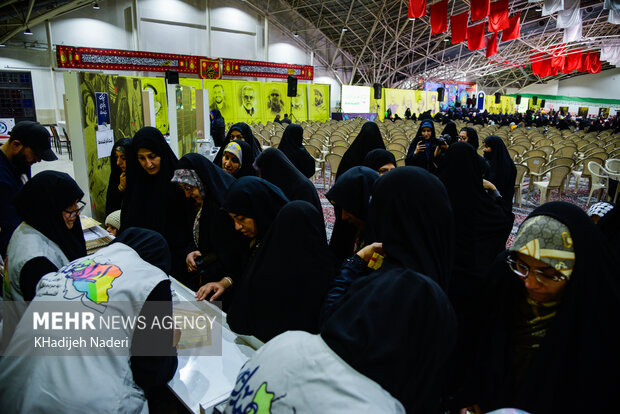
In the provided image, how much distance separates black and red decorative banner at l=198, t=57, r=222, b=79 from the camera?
16.5 m

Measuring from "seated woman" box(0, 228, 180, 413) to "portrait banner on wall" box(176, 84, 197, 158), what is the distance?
473 cm

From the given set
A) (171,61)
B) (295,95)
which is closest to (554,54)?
(295,95)

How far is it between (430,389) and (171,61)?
1757 centimetres

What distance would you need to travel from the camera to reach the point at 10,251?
5.26 ft

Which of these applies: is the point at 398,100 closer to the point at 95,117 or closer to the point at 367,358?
the point at 95,117

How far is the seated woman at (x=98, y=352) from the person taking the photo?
1093mm

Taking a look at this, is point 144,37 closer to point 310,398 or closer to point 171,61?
point 171,61

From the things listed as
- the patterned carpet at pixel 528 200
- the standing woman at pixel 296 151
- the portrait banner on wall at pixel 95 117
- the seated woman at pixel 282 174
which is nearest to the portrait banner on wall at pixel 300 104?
the patterned carpet at pixel 528 200

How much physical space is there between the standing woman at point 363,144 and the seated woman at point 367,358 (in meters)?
3.12

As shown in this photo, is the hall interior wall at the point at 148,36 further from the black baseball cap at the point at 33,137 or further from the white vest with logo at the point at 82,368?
the white vest with logo at the point at 82,368

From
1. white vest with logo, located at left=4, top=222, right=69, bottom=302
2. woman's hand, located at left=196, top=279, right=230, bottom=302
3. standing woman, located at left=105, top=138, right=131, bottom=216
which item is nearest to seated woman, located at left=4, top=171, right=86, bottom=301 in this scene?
white vest with logo, located at left=4, top=222, right=69, bottom=302

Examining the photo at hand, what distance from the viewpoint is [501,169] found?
13.4 ft

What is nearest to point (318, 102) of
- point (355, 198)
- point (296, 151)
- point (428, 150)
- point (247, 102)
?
point (247, 102)

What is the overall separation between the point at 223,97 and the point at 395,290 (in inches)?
608
